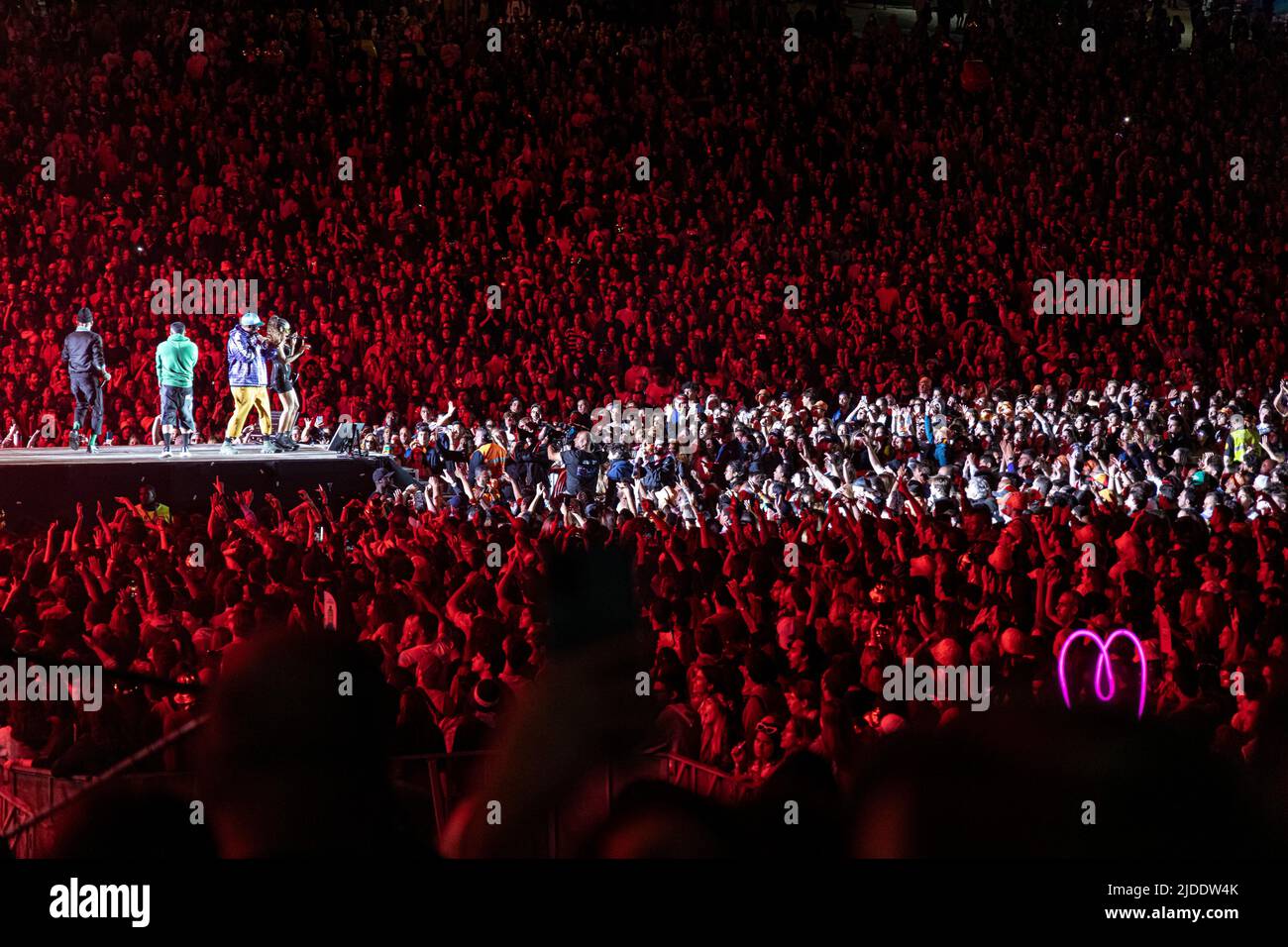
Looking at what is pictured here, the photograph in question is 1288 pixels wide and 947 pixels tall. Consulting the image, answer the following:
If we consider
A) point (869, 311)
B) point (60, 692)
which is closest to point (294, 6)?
point (869, 311)

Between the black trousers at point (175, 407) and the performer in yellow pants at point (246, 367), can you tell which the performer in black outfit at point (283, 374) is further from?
the black trousers at point (175, 407)

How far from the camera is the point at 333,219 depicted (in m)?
16.9

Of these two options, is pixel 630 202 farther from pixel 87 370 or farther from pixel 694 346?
pixel 87 370

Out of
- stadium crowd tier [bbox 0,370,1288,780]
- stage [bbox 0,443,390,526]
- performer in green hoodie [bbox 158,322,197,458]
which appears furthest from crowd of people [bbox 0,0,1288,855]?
performer in green hoodie [bbox 158,322,197,458]

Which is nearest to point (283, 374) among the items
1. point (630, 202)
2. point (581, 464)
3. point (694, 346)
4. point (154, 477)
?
point (154, 477)

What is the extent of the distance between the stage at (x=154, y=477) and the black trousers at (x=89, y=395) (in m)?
0.65

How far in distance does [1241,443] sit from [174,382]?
8.38 metres

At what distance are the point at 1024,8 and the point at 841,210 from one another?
573 centimetres

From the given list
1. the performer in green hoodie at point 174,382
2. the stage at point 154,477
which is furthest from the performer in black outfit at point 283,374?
the stage at point 154,477

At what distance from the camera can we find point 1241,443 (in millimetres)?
11844

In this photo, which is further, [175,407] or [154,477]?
[175,407]

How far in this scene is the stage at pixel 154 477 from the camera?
9.61 meters

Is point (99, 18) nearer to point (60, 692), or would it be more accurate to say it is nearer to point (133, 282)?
point (133, 282)

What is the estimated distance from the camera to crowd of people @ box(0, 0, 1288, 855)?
5227 millimetres
